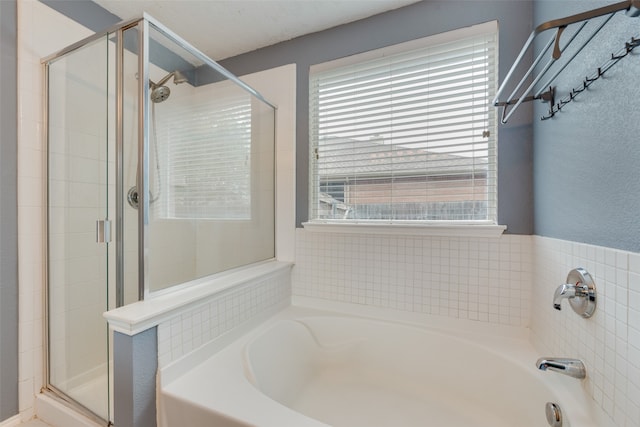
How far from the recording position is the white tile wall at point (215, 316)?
104cm

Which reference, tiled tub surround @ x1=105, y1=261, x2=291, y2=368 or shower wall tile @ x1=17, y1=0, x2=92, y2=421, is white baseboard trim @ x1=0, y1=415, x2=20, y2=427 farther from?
tiled tub surround @ x1=105, y1=261, x2=291, y2=368

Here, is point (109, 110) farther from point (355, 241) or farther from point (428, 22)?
point (428, 22)

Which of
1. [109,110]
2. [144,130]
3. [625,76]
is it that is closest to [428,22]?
[625,76]

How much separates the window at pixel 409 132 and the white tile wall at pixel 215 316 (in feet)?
1.94

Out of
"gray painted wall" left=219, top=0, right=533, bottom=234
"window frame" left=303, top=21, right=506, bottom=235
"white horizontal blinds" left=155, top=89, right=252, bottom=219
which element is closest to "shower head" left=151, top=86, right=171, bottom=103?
"white horizontal blinds" left=155, top=89, right=252, bottom=219

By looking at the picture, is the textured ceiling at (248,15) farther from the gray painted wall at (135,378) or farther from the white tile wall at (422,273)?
the gray painted wall at (135,378)

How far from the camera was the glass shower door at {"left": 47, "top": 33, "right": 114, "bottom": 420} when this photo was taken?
1.27m

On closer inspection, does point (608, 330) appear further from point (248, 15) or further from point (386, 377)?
point (248, 15)

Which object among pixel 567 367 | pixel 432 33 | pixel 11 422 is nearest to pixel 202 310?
pixel 11 422

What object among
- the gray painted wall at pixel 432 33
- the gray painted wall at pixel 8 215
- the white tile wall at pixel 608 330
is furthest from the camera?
the gray painted wall at pixel 432 33

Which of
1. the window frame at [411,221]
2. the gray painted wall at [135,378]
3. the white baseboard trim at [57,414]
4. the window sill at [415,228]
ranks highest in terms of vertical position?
the window frame at [411,221]

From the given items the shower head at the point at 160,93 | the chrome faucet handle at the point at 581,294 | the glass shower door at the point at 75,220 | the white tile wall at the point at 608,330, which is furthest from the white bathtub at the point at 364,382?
the shower head at the point at 160,93

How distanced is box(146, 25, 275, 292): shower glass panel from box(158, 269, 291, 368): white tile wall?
8.9 inches

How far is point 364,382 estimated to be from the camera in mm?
1469
